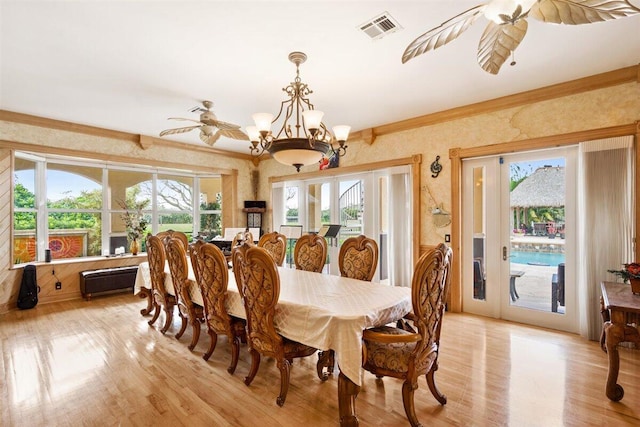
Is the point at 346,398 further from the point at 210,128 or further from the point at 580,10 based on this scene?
the point at 210,128

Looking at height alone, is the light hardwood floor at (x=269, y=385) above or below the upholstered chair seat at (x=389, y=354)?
below

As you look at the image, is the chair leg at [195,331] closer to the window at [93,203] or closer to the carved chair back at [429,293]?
the carved chair back at [429,293]

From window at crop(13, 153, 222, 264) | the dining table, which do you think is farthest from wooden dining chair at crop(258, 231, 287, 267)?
window at crop(13, 153, 222, 264)

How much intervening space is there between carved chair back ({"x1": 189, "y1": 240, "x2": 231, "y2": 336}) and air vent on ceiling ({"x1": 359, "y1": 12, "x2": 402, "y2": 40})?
210 cm

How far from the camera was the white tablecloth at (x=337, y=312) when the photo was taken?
188 centimetres

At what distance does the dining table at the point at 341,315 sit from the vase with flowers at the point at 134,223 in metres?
3.93

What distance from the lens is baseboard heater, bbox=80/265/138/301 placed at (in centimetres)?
493

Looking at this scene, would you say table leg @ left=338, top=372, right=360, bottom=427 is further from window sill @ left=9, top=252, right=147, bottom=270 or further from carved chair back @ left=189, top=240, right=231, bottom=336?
window sill @ left=9, top=252, right=147, bottom=270

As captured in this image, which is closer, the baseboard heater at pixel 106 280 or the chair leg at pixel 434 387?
the chair leg at pixel 434 387

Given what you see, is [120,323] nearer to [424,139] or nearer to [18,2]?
[18,2]

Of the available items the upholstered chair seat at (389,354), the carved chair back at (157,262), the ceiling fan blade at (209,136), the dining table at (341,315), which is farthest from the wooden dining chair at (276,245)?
the upholstered chair seat at (389,354)

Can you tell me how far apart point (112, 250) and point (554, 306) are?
22.8 ft

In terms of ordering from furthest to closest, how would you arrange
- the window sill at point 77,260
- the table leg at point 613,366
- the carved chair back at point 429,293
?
the window sill at point 77,260
the table leg at point 613,366
the carved chair back at point 429,293

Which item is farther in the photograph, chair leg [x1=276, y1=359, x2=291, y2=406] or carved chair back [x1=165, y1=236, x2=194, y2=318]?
carved chair back [x1=165, y1=236, x2=194, y2=318]
